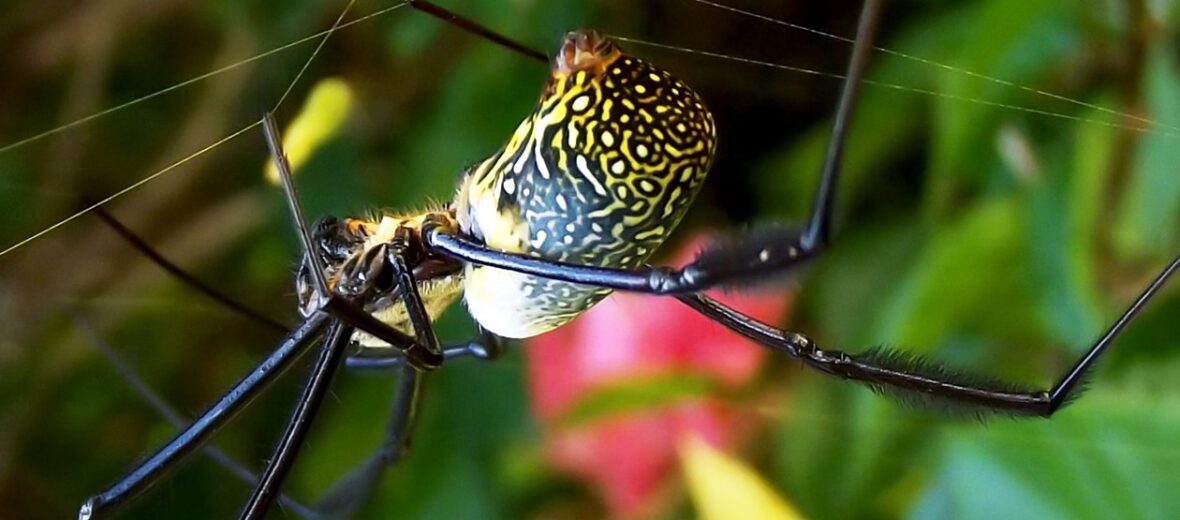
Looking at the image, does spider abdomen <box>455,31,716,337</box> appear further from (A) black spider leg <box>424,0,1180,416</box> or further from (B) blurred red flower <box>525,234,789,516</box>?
(B) blurred red flower <box>525,234,789,516</box>

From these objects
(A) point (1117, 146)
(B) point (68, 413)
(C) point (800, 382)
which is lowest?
(B) point (68, 413)

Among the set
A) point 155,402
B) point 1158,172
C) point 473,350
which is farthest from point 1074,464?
point 155,402

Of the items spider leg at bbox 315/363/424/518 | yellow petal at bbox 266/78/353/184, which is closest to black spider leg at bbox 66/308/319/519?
spider leg at bbox 315/363/424/518

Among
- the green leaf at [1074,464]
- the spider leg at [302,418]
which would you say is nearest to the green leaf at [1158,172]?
the green leaf at [1074,464]

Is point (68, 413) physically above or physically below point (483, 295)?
below

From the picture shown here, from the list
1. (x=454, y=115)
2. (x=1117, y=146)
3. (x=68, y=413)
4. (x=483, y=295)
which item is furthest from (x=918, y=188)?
(x=68, y=413)

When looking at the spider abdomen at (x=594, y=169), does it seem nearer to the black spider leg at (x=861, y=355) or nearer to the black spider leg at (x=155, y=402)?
the black spider leg at (x=861, y=355)

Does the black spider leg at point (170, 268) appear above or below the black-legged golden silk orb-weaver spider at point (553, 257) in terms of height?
below

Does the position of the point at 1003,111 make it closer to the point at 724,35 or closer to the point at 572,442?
the point at 724,35
